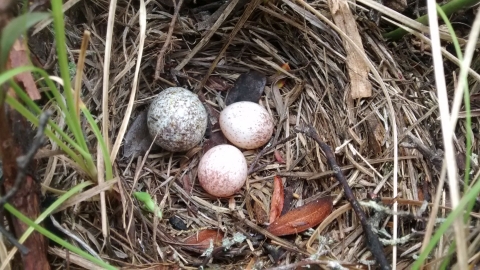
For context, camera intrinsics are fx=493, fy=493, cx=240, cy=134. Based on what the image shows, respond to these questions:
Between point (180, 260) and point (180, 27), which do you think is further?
point (180, 27)

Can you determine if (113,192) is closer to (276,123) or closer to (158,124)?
(158,124)

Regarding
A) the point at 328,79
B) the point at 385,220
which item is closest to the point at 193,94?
the point at 328,79

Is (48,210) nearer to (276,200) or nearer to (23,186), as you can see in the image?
(23,186)

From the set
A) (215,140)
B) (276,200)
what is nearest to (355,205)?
(276,200)

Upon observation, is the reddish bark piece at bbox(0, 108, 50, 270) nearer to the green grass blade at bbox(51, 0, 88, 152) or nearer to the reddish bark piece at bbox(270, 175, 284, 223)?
the green grass blade at bbox(51, 0, 88, 152)

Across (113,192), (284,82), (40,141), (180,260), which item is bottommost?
(180,260)

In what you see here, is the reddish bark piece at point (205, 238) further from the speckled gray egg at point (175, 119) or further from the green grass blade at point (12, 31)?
the green grass blade at point (12, 31)
